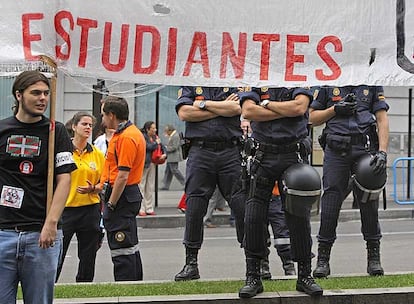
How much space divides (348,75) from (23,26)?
2205 mm

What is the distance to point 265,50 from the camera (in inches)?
201

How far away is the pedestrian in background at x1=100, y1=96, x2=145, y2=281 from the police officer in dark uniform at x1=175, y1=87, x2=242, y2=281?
18.2 inches

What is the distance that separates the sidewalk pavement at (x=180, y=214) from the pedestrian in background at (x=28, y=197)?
8.41 meters

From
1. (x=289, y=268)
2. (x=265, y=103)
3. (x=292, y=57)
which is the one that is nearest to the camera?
(x=292, y=57)

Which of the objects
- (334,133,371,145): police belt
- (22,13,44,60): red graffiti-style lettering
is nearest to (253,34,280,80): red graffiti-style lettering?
(334,133,371,145): police belt

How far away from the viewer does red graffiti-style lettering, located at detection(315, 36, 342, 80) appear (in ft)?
16.9

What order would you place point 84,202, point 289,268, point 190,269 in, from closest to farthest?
point 190,269 → point 84,202 → point 289,268

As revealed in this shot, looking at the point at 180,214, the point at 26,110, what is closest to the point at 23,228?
the point at 26,110

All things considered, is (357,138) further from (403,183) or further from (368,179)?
(403,183)

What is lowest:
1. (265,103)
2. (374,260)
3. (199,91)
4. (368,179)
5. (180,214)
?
(180,214)

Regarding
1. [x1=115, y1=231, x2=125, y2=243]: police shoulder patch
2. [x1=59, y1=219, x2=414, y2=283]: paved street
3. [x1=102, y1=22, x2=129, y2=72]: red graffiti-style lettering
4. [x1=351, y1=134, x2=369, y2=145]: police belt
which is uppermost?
[x1=102, y1=22, x2=129, y2=72]: red graffiti-style lettering

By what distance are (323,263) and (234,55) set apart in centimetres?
221

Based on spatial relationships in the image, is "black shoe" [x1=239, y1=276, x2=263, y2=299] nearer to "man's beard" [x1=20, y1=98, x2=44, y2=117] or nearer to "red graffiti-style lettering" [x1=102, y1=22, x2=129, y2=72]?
"red graffiti-style lettering" [x1=102, y1=22, x2=129, y2=72]

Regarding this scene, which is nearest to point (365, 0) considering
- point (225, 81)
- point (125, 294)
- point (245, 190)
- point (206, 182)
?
point (225, 81)
